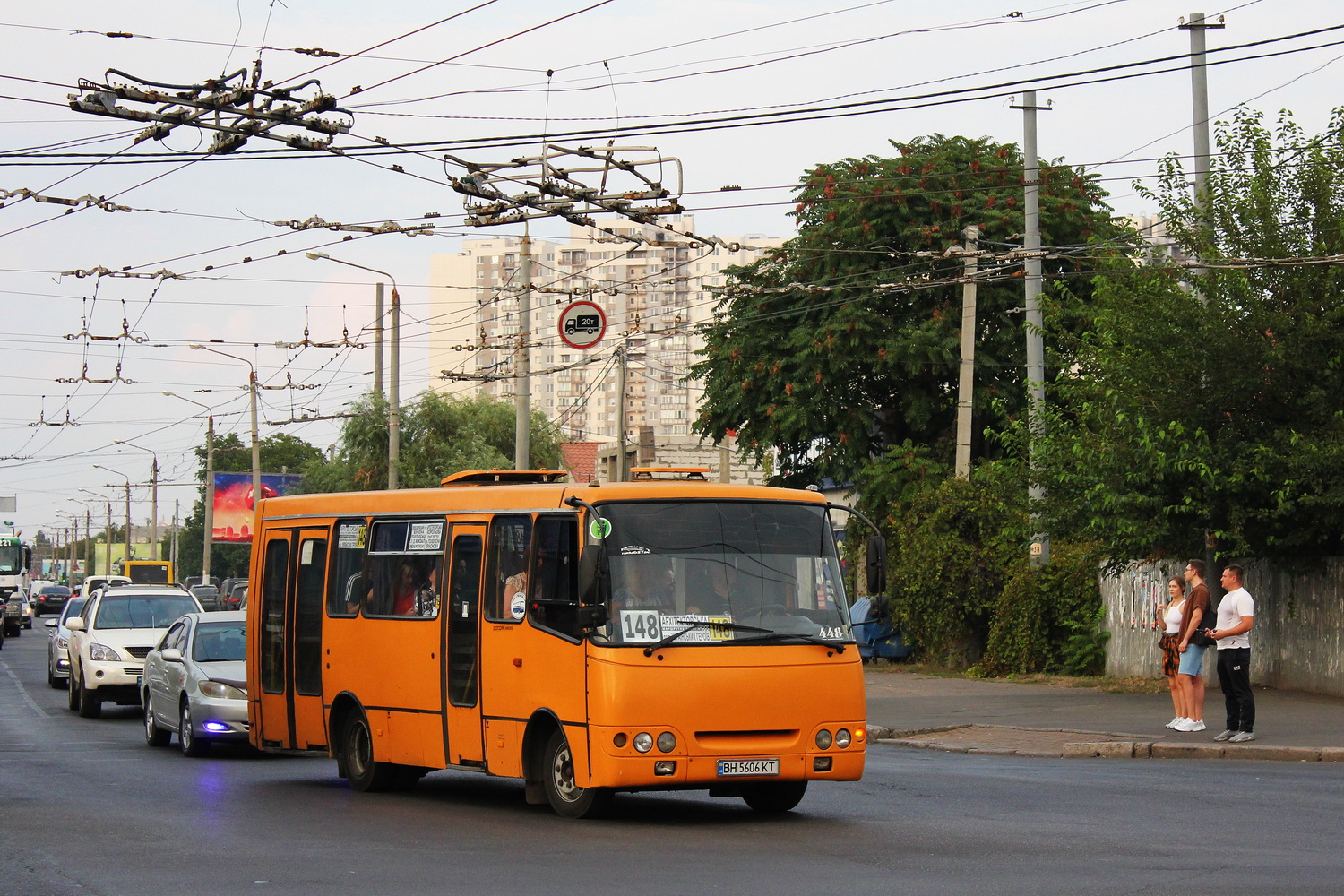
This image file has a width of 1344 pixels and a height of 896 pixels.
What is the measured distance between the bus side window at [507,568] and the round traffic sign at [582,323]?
54.1ft

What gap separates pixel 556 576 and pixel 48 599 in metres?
82.9

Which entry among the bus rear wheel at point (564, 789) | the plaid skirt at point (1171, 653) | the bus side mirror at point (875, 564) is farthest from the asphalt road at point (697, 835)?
the plaid skirt at point (1171, 653)

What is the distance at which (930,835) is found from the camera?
36.5ft

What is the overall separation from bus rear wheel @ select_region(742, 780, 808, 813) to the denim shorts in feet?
22.9

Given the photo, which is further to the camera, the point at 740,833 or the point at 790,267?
the point at 790,267

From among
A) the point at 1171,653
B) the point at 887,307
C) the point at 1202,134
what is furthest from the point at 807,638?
the point at 887,307

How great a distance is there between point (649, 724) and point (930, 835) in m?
1.99

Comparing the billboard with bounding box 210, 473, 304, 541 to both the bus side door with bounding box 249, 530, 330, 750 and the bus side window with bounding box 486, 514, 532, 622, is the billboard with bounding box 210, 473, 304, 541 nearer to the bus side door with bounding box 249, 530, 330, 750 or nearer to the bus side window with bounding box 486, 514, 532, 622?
the bus side door with bounding box 249, 530, 330, 750

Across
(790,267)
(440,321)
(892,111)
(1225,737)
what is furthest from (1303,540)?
(440,321)

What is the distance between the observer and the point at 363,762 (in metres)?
14.7

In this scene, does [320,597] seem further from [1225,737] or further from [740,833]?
[1225,737]

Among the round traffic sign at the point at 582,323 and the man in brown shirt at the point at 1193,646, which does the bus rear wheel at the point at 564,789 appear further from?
the round traffic sign at the point at 582,323

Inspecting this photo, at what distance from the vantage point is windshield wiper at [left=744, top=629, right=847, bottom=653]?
11906mm

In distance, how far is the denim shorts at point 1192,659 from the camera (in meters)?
18.1
